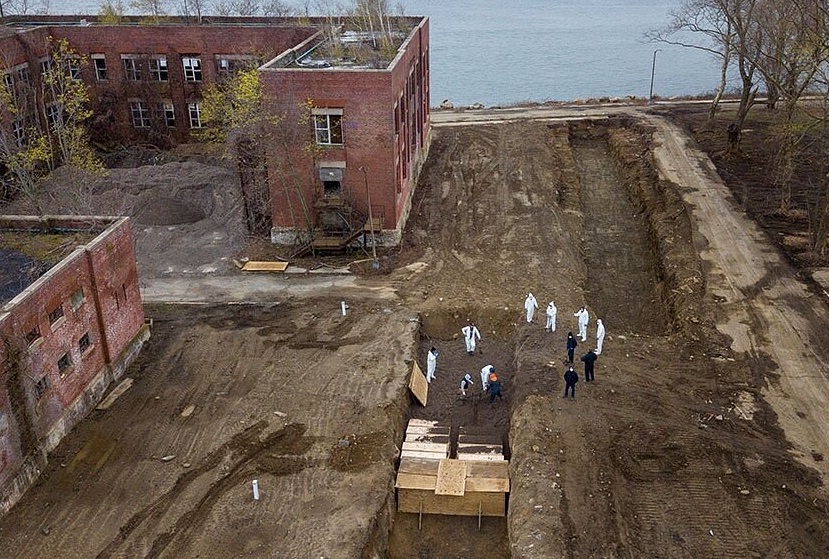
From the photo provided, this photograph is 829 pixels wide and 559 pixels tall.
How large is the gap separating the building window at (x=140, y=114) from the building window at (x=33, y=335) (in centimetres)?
3393

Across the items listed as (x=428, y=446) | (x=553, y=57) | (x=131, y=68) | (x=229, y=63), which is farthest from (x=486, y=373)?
(x=553, y=57)

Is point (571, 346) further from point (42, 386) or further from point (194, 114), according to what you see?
point (194, 114)

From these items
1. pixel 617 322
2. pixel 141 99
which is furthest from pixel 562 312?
pixel 141 99

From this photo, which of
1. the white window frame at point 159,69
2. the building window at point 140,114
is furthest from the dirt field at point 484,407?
the white window frame at point 159,69

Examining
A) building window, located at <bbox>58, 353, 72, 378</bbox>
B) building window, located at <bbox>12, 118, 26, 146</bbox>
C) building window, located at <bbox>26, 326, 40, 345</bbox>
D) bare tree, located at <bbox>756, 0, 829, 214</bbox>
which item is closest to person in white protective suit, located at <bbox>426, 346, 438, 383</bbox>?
building window, located at <bbox>58, 353, 72, 378</bbox>

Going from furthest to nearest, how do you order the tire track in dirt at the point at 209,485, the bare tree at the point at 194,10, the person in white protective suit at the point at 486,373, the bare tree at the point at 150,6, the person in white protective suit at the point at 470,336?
the bare tree at the point at 150,6 → the bare tree at the point at 194,10 → the person in white protective suit at the point at 470,336 → the person in white protective suit at the point at 486,373 → the tire track in dirt at the point at 209,485

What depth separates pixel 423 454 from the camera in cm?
2183

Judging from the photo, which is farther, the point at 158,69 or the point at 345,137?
the point at 158,69

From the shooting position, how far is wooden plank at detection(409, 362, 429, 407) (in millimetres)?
25203

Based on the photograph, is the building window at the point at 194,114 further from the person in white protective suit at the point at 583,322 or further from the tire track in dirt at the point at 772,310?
the person in white protective suit at the point at 583,322

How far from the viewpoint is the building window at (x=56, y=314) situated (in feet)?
71.1

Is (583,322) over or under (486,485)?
over

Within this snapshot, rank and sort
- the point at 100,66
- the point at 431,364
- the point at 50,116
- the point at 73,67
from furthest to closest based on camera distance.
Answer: the point at 100,66
the point at 73,67
the point at 50,116
the point at 431,364

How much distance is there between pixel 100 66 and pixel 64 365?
1364 inches
